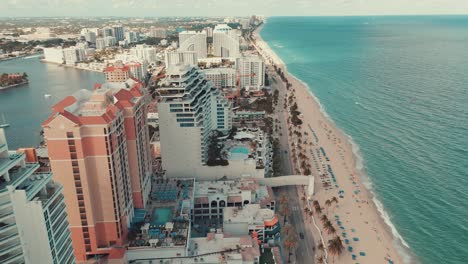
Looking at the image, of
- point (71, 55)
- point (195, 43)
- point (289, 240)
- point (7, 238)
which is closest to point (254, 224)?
point (289, 240)

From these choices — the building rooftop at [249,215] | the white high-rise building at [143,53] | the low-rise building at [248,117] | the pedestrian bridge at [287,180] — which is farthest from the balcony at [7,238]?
the white high-rise building at [143,53]

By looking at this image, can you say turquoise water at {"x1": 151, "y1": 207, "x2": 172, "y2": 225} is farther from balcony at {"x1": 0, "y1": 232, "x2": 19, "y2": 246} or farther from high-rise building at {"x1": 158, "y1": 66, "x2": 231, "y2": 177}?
balcony at {"x1": 0, "y1": 232, "x2": 19, "y2": 246}

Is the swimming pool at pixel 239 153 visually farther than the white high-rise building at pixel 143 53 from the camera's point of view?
No

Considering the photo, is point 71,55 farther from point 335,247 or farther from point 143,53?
point 335,247

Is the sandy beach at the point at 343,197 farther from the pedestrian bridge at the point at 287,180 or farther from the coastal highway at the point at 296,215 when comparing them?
the pedestrian bridge at the point at 287,180

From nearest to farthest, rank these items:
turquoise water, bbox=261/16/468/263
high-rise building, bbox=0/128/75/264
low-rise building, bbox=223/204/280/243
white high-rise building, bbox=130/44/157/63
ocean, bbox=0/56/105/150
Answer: high-rise building, bbox=0/128/75/264
low-rise building, bbox=223/204/280/243
turquoise water, bbox=261/16/468/263
ocean, bbox=0/56/105/150
white high-rise building, bbox=130/44/157/63

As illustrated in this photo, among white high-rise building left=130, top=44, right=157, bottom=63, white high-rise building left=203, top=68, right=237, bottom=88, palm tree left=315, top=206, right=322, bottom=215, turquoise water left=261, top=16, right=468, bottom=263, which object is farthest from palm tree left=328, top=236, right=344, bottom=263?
white high-rise building left=130, top=44, right=157, bottom=63
